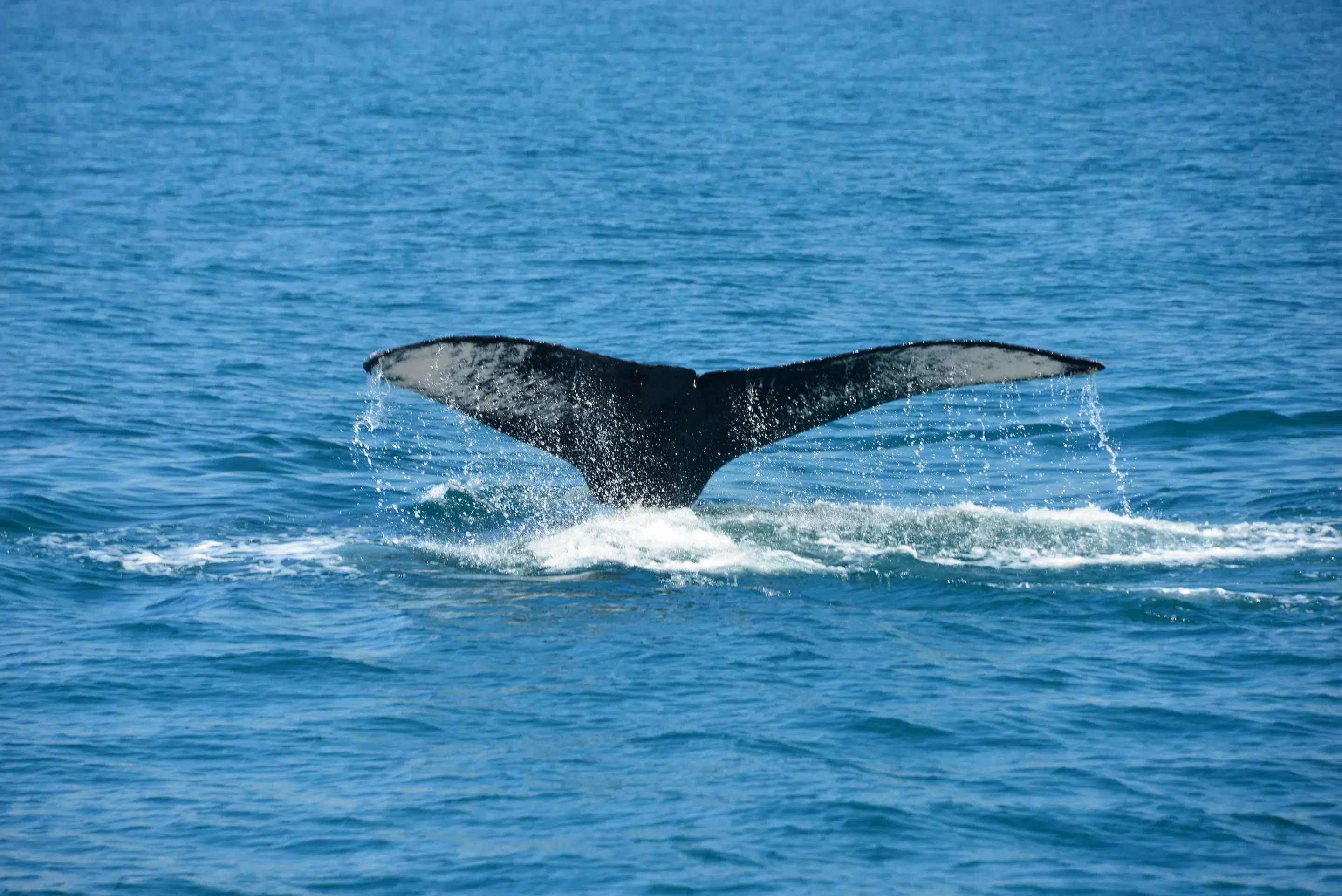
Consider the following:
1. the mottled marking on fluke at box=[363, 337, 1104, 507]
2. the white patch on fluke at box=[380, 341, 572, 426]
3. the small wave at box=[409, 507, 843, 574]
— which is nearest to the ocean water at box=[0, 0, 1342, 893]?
the small wave at box=[409, 507, 843, 574]

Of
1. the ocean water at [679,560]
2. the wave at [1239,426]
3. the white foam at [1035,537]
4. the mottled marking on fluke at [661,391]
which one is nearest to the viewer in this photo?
the ocean water at [679,560]

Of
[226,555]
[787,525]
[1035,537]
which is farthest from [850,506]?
[226,555]

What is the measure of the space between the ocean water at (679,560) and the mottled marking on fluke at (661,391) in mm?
706

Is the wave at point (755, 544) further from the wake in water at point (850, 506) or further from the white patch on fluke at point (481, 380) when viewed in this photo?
the white patch on fluke at point (481, 380)

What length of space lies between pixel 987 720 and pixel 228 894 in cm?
393

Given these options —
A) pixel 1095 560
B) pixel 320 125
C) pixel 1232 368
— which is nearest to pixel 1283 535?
pixel 1095 560

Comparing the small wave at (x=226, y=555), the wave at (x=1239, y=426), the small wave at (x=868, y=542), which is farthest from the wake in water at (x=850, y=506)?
the small wave at (x=226, y=555)

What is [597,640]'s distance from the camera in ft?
33.0

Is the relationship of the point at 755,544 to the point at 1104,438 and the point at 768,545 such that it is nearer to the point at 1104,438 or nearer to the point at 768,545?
the point at 768,545

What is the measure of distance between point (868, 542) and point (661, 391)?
200 cm

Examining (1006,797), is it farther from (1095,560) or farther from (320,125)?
(320,125)

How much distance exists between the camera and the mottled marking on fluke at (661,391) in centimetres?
981

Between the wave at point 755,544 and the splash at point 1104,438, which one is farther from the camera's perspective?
the splash at point 1104,438

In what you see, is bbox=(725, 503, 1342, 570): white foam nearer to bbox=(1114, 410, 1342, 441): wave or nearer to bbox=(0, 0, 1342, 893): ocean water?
bbox=(0, 0, 1342, 893): ocean water
